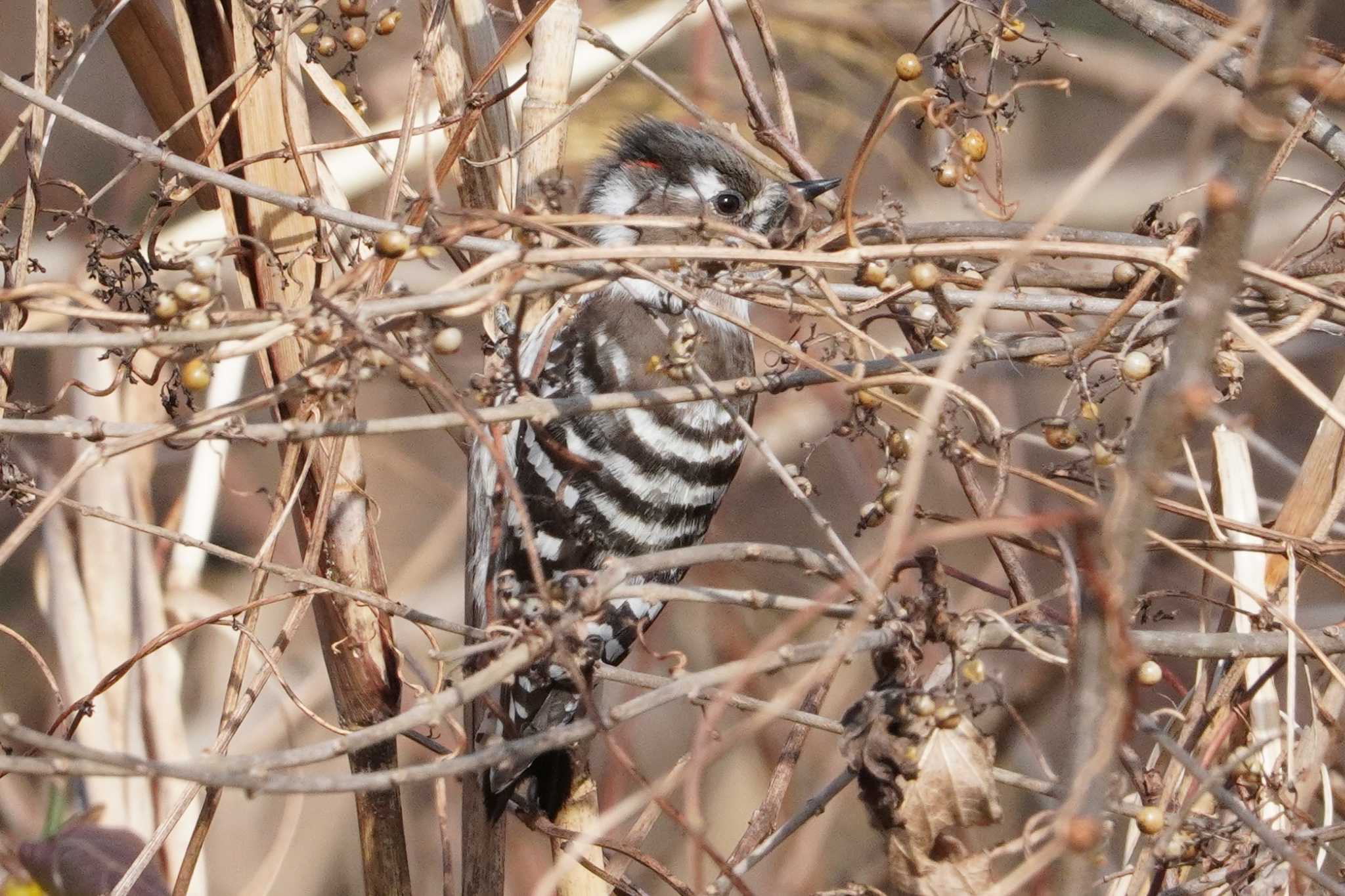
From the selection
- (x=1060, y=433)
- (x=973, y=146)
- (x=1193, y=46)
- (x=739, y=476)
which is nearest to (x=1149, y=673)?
(x=1060, y=433)

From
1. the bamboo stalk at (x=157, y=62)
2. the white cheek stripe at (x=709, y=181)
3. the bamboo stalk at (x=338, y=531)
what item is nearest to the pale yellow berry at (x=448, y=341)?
the bamboo stalk at (x=338, y=531)

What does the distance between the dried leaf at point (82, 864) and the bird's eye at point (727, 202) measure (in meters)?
1.75

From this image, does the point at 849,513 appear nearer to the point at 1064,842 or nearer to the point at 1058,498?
the point at 1058,498

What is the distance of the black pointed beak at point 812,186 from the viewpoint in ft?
7.55

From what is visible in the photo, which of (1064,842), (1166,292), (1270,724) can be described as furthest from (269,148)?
(1270,724)

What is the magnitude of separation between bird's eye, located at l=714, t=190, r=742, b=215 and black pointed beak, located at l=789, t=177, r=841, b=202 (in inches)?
21.9

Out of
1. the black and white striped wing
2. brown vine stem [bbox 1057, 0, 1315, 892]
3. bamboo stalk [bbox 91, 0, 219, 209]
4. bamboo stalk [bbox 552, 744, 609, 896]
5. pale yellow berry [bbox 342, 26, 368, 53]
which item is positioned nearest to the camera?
brown vine stem [bbox 1057, 0, 1315, 892]

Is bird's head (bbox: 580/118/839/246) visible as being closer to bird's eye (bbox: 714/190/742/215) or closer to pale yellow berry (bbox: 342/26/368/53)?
bird's eye (bbox: 714/190/742/215)

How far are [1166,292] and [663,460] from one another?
1.13m

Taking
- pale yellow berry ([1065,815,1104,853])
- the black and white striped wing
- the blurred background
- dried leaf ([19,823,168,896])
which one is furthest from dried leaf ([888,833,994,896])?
the blurred background

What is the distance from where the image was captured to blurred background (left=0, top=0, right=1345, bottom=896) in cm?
376

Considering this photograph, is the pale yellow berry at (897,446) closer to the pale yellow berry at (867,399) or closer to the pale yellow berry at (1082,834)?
the pale yellow berry at (867,399)

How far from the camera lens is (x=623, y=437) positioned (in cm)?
265

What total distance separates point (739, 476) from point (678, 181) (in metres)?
1.77
